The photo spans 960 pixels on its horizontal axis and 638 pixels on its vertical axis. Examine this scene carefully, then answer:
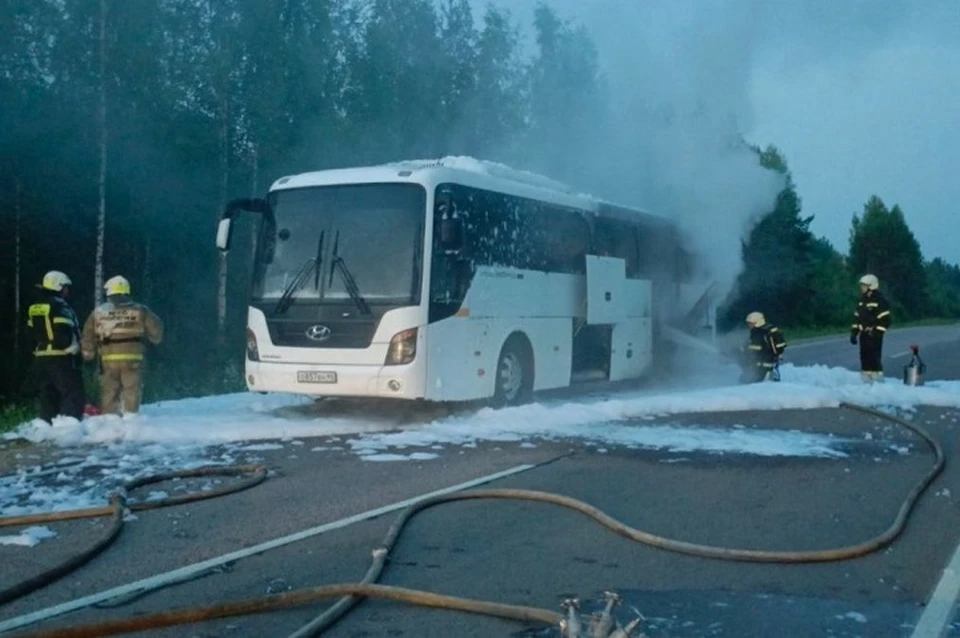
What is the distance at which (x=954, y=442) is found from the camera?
12.2 m

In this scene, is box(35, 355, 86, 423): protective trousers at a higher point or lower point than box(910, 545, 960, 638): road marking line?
higher

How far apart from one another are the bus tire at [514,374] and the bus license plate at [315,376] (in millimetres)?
2428

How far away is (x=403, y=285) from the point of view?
13211mm

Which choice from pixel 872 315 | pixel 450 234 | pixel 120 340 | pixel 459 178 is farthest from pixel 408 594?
pixel 872 315

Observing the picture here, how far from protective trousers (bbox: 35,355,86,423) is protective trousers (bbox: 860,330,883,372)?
11.8 m

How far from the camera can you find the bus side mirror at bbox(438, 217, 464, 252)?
13.2 m

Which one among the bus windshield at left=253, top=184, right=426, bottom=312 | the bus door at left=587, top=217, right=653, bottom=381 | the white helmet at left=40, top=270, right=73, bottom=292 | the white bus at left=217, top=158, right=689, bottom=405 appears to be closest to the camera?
the white helmet at left=40, top=270, right=73, bottom=292

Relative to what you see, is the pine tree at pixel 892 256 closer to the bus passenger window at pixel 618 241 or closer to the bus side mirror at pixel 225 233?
the bus passenger window at pixel 618 241

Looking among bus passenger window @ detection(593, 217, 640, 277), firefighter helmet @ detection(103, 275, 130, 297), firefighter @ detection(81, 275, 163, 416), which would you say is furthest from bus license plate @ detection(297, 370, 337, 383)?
bus passenger window @ detection(593, 217, 640, 277)

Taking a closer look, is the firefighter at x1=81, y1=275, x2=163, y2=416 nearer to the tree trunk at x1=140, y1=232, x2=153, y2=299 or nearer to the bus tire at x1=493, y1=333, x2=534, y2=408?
the bus tire at x1=493, y1=333, x2=534, y2=408

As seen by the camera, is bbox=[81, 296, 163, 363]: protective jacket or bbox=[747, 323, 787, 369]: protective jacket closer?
bbox=[81, 296, 163, 363]: protective jacket

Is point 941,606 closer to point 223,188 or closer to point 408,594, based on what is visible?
point 408,594

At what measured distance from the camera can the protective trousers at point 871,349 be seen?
17922 millimetres

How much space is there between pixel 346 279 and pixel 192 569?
7263 millimetres
